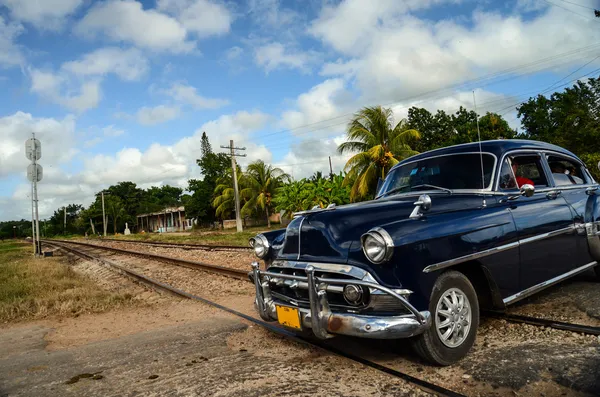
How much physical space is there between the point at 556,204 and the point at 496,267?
1.32m

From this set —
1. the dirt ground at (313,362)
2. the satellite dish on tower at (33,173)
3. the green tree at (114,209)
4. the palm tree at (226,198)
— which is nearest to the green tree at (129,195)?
the green tree at (114,209)

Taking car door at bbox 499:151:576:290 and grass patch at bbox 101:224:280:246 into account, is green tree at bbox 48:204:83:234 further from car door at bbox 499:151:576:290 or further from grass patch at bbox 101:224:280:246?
car door at bbox 499:151:576:290

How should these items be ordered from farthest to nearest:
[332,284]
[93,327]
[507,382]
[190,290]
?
[190,290] → [93,327] → [332,284] → [507,382]

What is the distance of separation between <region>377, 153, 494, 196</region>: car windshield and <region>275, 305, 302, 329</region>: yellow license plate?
5.60 ft

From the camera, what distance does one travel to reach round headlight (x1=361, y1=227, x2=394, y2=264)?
2.78 meters

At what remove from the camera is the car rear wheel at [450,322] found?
9.45ft

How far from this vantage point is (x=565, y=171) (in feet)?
15.6

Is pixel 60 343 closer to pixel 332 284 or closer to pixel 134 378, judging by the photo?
pixel 134 378

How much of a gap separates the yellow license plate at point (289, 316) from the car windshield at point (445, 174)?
1.71 meters

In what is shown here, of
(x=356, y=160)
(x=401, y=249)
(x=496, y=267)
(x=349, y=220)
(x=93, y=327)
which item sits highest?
(x=356, y=160)

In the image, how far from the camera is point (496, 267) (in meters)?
3.33

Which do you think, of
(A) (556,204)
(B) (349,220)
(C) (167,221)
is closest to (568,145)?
(A) (556,204)

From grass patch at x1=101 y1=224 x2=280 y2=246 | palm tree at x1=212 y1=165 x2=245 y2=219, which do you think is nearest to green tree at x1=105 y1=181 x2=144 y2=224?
palm tree at x1=212 y1=165 x2=245 y2=219

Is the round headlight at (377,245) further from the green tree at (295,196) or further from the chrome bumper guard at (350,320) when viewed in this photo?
the green tree at (295,196)
